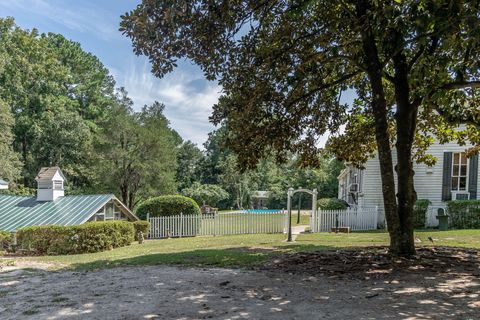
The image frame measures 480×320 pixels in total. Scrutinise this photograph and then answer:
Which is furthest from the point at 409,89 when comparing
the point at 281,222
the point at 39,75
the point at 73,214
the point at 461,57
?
the point at 39,75

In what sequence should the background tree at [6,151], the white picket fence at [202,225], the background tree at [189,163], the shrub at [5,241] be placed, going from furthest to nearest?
the background tree at [189,163]
the background tree at [6,151]
the white picket fence at [202,225]
the shrub at [5,241]

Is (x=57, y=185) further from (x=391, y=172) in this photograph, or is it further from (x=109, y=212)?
(x=391, y=172)

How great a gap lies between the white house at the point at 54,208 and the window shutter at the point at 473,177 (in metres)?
16.3

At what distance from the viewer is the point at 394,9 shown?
6211 millimetres

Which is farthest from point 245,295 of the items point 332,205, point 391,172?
point 332,205

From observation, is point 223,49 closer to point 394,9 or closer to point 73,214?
point 394,9

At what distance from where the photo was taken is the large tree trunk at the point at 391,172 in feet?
26.8

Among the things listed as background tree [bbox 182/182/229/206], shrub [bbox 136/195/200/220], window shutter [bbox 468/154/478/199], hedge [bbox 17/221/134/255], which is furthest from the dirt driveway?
background tree [bbox 182/182/229/206]

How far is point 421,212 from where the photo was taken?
60.6ft

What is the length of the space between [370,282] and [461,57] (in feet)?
14.0

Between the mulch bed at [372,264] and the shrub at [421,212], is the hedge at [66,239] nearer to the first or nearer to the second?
the mulch bed at [372,264]

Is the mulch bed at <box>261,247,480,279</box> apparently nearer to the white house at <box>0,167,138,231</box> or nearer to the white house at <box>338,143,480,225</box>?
the white house at <box>338,143,480,225</box>

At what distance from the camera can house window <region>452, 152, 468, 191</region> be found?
61.0 feet

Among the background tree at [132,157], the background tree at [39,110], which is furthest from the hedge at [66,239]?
the background tree at [39,110]
